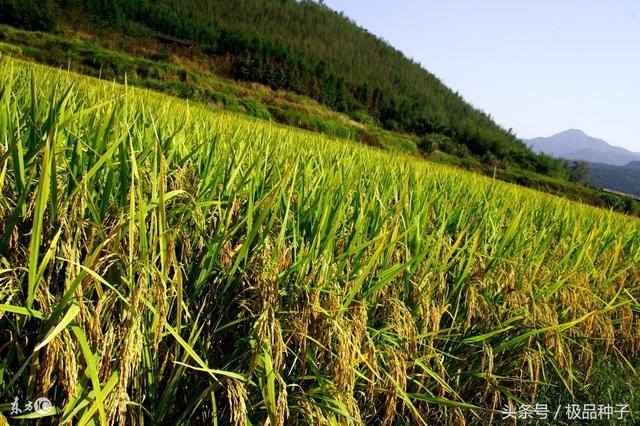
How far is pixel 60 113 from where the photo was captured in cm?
135

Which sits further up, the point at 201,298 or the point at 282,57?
the point at 282,57

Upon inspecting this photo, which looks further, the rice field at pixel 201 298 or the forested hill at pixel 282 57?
the forested hill at pixel 282 57

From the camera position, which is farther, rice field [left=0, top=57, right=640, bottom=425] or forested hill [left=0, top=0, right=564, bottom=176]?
forested hill [left=0, top=0, right=564, bottom=176]

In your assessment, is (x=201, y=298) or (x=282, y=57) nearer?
(x=201, y=298)

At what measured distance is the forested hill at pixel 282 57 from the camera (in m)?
36.2

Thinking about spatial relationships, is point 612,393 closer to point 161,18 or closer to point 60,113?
point 60,113

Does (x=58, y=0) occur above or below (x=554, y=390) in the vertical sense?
above

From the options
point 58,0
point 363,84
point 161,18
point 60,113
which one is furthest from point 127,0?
point 60,113

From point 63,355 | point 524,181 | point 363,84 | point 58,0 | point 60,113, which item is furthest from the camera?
point 363,84

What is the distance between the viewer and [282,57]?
41219 mm

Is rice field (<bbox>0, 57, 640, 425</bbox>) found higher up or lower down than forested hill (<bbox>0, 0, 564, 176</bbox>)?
lower down

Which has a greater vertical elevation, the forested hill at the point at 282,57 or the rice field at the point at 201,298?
the forested hill at the point at 282,57

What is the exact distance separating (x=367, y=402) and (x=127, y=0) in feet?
162

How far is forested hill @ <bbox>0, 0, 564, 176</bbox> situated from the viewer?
36188 mm
